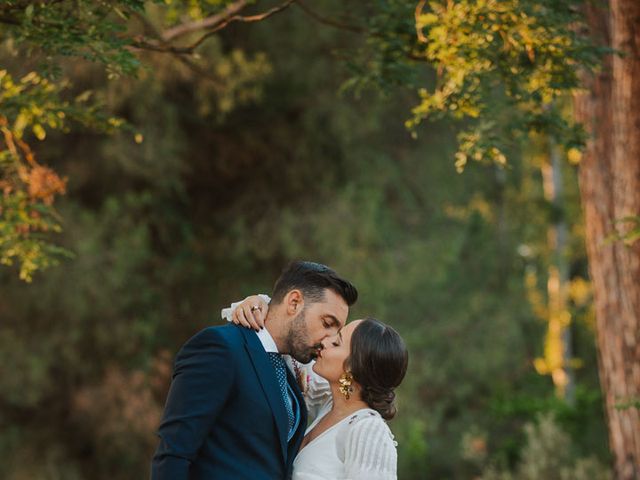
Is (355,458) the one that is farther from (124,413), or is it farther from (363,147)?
(363,147)

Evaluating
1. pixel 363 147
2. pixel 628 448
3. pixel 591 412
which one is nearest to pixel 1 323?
pixel 363 147

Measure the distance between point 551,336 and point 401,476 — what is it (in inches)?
314

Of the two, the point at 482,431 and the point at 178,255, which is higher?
the point at 178,255

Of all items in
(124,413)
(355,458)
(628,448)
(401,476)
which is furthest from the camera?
(401,476)

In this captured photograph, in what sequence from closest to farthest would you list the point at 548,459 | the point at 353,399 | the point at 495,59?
the point at 353,399
the point at 495,59
the point at 548,459

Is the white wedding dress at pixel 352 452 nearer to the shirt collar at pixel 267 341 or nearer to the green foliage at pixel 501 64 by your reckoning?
the shirt collar at pixel 267 341

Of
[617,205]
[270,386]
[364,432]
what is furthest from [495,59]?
[270,386]

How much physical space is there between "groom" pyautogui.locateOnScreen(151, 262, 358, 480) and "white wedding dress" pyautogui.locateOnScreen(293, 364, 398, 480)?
0.27 feet

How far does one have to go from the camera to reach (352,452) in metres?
3.50

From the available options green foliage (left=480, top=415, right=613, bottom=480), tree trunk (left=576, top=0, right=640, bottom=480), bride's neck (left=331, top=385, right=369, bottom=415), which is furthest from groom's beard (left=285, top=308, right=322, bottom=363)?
green foliage (left=480, top=415, right=613, bottom=480)

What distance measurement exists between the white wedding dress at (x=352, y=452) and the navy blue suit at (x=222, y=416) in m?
0.15

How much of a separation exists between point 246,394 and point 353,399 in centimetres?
51

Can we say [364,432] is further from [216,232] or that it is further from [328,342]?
[216,232]

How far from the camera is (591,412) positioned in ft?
48.6
